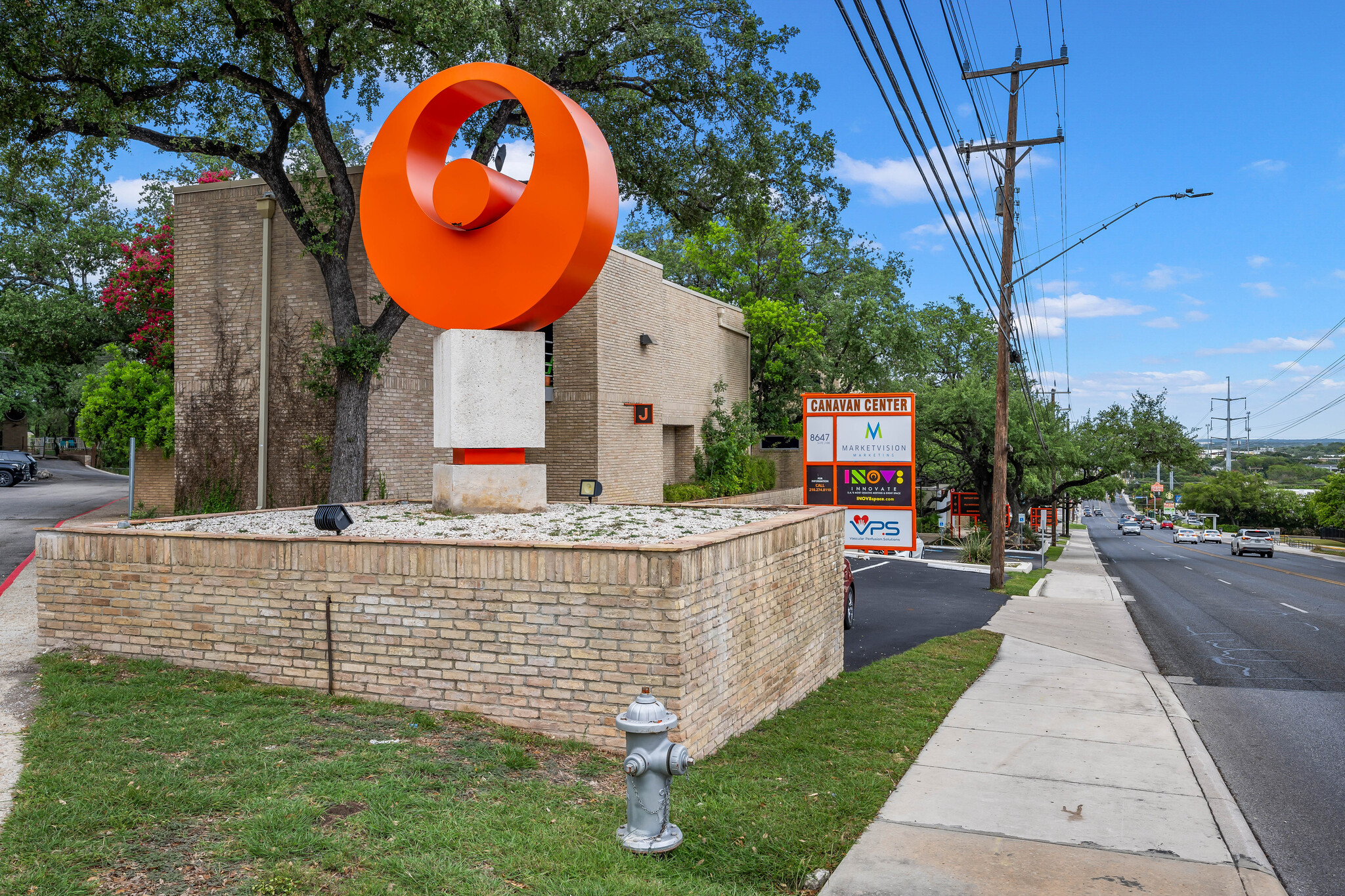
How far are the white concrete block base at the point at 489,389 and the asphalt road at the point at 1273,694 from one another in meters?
7.91

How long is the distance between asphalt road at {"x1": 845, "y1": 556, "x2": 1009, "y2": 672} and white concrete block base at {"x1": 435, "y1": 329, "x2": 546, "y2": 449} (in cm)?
531

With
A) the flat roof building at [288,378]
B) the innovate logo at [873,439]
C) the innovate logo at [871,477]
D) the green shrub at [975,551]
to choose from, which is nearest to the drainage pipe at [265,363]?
the flat roof building at [288,378]

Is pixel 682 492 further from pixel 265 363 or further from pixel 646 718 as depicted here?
pixel 646 718

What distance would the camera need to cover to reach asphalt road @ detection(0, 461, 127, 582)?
630 inches

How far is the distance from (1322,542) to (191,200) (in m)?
77.6

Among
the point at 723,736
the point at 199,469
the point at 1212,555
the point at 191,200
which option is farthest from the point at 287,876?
the point at 1212,555

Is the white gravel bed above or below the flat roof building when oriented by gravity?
below

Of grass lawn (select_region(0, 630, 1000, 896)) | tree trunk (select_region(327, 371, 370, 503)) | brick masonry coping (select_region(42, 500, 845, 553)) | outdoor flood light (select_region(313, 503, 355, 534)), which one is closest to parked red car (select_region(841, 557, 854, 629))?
brick masonry coping (select_region(42, 500, 845, 553))

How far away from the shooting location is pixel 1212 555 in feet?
152

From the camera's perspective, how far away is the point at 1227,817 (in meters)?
6.11

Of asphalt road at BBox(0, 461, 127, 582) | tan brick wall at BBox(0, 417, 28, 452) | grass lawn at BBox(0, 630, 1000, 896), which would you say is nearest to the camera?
grass lawn at BBox(0, 630, 1000, 896)

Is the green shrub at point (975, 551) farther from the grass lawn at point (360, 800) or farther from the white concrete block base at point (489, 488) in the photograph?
the grass lawn at point (360, 800)

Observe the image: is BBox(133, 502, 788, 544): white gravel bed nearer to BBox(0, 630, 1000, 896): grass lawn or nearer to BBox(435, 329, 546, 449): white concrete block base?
BBox(435, 329, 546, 449): white concrete block base

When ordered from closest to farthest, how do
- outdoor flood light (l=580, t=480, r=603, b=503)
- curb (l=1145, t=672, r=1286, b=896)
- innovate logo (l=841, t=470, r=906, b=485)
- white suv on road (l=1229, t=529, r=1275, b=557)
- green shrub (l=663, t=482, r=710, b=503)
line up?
curb (l=1145, t=672, r=1286, b=896)
outdoor flood light (l=580, t=480, r=603, b=503)
innovate logo (l=841, t=470, r=906, b=485)
green shrub (l=663, t=482, r=710, b=503)
white suv on road (l=1229, t=529, r=1275, b=557)
